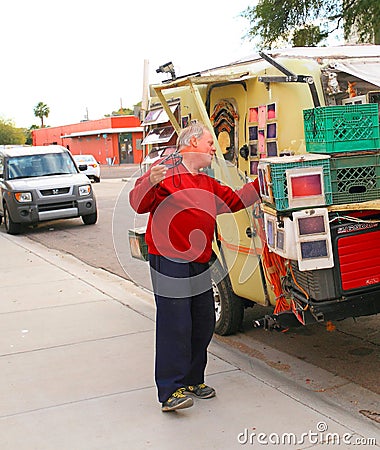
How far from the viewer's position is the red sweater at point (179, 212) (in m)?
4.41

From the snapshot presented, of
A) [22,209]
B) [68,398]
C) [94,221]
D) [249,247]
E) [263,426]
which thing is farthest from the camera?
[94,221]

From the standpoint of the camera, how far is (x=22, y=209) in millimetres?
14000

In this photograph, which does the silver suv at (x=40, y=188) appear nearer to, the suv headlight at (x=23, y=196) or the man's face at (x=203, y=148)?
the suv headlight at (x=23, y=196)

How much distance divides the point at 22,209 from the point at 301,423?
1066 cm

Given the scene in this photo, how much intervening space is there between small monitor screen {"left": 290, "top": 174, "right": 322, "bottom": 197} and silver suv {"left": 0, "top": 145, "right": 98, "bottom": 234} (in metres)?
10.4

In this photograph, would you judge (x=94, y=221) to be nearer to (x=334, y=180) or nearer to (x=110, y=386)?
(x=110, y=386)

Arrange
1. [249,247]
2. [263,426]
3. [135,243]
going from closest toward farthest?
1. [263,426]
2. [249,247]
3. [135,243]

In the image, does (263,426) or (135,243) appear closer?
(263,426)

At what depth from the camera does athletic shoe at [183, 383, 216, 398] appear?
477 cm

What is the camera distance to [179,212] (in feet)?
14.6

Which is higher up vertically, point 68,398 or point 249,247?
point 249,247

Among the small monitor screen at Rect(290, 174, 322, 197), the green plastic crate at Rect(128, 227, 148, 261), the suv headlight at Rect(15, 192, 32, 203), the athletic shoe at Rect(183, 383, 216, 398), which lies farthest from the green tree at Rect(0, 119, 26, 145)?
the small monitor screen at Rect(290, 174, 322, 197)

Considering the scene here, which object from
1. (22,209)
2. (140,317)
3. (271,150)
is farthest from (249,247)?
(22,209)

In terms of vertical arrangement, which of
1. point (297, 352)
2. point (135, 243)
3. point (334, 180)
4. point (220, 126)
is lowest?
point (297, 352)
